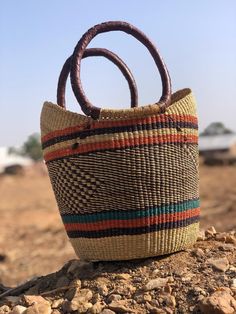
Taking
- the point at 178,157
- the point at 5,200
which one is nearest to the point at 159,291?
the point at 178,157

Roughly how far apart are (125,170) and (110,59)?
3.02 ft

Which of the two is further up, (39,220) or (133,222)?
(133,222)

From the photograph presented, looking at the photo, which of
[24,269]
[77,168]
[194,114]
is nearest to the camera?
[77,168]

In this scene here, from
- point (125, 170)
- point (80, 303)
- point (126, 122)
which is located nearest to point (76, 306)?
point (80, 303)

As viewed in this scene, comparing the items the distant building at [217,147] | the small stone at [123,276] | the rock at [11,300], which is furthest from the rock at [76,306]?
the distant building at [217,147]

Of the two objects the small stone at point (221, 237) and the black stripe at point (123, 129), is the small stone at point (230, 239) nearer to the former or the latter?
the small stone at point (221, 237)

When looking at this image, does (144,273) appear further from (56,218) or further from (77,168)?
(56,218)

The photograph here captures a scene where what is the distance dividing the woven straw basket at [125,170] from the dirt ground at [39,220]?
4.37m

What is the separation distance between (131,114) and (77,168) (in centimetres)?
41

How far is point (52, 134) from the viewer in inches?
130

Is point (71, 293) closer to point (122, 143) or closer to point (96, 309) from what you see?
point (96, 309)

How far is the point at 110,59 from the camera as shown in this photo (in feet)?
12.2

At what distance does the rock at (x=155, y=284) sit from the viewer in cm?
298

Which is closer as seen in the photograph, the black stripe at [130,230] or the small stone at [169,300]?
the small stone at [169,300]
